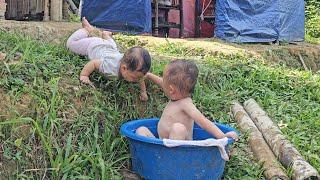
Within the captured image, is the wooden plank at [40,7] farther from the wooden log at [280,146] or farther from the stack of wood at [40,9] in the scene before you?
the wooden log at [280,146]

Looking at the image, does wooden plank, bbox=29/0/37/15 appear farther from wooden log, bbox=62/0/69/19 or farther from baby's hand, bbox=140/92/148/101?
baby's hand, bbox=140/92/148/101

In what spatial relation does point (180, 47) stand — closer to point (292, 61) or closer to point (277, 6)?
point (292, 61)

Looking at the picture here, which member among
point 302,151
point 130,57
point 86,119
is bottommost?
point 302,151

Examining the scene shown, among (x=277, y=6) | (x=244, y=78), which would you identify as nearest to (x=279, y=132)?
(x=244, y=78)

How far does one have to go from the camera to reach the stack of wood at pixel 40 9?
351 inches

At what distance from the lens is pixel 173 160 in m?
2.77

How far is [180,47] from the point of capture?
251 inches

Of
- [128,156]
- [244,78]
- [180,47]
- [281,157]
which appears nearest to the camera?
[128,156]

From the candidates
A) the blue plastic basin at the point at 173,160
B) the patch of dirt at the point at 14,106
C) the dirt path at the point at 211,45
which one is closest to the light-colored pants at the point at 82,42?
the dirt path at the point at 211,45

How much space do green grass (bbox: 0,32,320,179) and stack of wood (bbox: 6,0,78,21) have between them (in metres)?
4.52

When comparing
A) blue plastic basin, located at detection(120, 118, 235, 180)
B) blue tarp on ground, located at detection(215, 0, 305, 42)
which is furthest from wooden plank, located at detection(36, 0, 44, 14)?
blue plastic basin, located at detection(120, 118, 235, 180)

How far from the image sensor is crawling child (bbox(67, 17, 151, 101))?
3.28 m

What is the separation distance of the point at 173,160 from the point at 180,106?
0.44 metres

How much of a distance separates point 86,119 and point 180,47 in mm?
3358
